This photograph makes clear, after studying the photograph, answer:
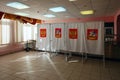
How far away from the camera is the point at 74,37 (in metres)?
5.37

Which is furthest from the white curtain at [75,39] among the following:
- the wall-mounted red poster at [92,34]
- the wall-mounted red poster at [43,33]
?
the wall-mounted red poster at [43,33]

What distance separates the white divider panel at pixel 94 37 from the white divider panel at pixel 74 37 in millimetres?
266

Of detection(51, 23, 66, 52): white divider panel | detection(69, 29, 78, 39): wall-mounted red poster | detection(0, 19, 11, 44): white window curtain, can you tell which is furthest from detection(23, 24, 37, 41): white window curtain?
detection(69, 29, 78, 39): wall-mounted red poster

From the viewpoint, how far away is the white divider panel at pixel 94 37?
4652 mm

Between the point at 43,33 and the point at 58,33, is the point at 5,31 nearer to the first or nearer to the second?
the point at 43,33

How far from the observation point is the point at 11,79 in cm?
346

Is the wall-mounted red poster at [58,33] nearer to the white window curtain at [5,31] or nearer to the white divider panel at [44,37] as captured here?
the white divider panel at [44,37]

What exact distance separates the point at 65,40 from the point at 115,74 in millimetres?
2745

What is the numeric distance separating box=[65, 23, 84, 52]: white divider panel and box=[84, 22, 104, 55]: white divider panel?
0.87 ft

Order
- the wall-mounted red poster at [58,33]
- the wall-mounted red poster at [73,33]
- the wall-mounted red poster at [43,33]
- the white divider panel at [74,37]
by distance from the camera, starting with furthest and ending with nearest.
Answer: the wall-mounted red poster at [43,33] → the wall-mounted red poster at [58,33] → the wall-mounted red poster at [73,33] → the white divider panel at [74,37]

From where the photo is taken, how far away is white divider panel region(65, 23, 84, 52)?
5199 millimetres

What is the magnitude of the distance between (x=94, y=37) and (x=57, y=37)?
2.07m

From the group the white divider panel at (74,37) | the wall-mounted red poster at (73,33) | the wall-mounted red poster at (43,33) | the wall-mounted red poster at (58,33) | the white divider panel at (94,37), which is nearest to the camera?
the white divider panel at (94,37)

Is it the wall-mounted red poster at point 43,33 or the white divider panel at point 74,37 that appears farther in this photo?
the wall-mounted red poster at point 43,33
